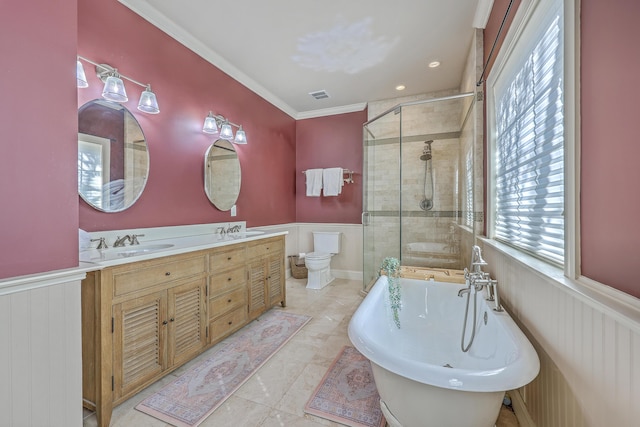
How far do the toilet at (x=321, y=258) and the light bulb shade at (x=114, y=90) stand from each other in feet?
8.55

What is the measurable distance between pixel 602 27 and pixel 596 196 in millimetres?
504

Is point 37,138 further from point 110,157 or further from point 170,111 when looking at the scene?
point 170,111

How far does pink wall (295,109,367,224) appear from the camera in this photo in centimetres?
412

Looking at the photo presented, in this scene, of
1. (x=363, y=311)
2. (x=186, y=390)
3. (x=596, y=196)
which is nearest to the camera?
(x=596, y=196)

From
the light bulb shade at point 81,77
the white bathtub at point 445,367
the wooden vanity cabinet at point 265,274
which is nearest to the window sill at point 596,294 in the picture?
the white bathtub at point 445,367

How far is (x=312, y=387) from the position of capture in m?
1.70

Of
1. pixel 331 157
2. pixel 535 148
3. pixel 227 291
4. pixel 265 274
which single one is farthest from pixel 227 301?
pixel 331 157

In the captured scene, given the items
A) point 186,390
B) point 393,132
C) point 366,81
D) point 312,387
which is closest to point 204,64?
point 366,81

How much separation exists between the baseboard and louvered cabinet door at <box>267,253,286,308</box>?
204cm

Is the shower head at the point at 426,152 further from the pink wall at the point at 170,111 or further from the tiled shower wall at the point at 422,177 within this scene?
the pink wall at the point at 170,111

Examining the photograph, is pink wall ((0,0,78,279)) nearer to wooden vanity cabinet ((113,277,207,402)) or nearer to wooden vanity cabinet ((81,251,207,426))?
wooden vanity cabinet ((81,251,207,426))

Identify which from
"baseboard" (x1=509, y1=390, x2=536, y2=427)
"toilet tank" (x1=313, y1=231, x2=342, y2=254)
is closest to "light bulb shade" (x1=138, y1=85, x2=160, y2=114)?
"toilet tank" (x1=313, y1=231, x2=342, y2=254)

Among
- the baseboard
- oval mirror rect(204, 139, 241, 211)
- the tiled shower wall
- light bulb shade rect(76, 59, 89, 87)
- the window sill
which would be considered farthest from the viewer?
the tiled shower wall

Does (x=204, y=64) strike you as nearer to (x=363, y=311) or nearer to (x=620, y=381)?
(x=363, y=311)
